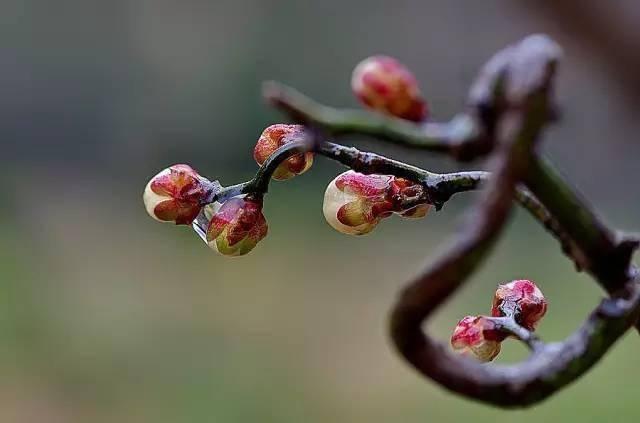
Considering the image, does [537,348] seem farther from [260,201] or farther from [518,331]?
[260,201]

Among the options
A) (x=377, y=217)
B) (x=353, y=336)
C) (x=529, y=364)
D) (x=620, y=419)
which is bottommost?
(x=529, y=364)

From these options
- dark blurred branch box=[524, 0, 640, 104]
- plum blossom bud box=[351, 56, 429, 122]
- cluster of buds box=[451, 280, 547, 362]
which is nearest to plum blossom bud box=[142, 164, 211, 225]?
cluster of buds box=[451, 280, 547, 362]

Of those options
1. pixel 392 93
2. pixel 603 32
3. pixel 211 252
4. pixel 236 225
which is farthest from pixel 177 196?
pixel 211 252

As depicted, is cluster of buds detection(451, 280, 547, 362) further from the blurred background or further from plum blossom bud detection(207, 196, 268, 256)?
the blurred background

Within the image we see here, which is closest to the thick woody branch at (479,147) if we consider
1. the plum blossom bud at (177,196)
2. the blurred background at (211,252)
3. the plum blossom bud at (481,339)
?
the plum blossom bud at (481,339)

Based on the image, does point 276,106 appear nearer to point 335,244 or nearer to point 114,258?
point 114,258

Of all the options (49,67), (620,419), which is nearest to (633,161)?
(620,419)
